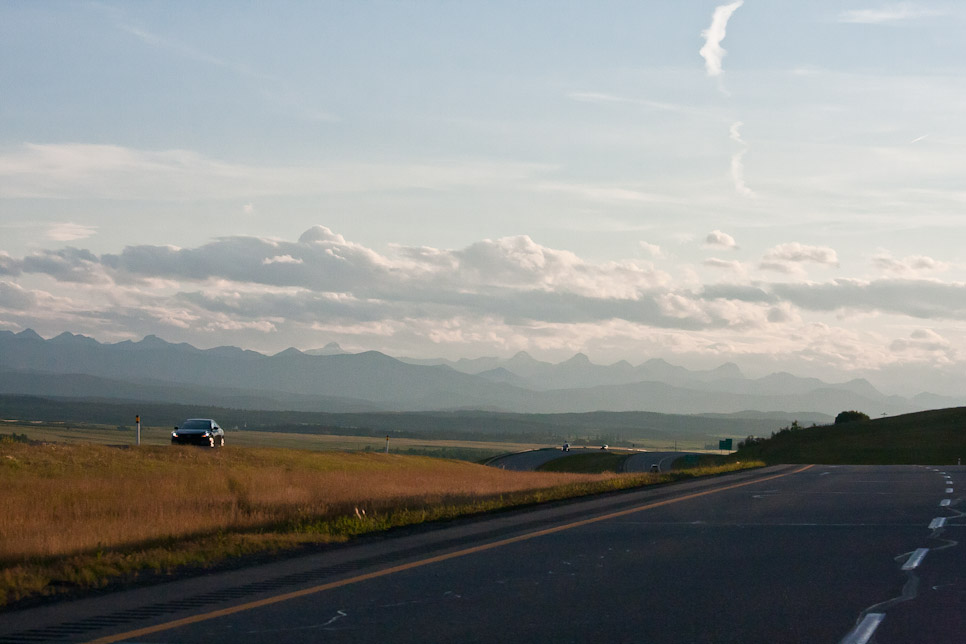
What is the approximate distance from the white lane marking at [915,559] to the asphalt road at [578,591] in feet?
0.17

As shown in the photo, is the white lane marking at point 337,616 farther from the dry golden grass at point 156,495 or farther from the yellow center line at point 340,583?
the dry golden grass at point 156,495

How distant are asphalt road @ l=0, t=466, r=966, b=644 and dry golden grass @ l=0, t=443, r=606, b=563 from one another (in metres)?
3.55

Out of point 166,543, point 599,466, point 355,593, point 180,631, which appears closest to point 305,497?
point 166,543

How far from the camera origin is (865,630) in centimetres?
951

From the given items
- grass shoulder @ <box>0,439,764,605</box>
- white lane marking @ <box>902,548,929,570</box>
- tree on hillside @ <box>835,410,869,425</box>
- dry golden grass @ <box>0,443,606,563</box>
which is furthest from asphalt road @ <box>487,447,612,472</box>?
white lane marking @ <box>902,548,929,570</box>

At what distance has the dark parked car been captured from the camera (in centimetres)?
5088

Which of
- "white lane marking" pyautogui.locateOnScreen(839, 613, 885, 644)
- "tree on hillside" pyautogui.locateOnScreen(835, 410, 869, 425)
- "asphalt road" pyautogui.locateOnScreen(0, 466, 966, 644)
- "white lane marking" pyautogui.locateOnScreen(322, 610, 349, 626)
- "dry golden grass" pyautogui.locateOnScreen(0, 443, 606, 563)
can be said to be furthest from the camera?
"tree on hillside" pyautogui.locateOnScreen(835, 410, 869, 425)

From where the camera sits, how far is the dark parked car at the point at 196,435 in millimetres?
50875

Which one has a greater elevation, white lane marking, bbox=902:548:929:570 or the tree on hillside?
the tree on hillside

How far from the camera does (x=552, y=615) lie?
10195mm

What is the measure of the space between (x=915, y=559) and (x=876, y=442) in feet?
248

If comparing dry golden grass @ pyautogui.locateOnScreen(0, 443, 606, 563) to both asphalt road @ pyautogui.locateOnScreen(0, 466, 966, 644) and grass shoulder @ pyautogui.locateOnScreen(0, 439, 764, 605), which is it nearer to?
grass shoulder @ pyautogui.locateOnScreen(0, 439, 764, 605)

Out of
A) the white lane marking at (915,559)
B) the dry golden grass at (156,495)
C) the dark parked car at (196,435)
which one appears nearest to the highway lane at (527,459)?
the dark parked car at (196,435)

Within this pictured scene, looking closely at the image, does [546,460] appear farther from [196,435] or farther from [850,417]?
[196,435]
